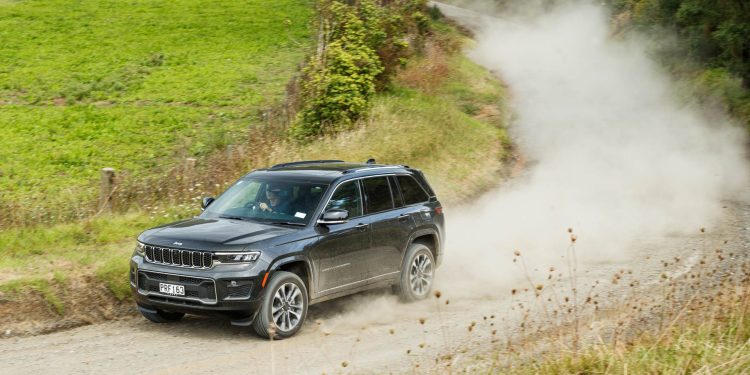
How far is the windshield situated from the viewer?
10867 millimetres

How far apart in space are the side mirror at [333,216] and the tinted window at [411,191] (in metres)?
1.82

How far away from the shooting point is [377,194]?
11938 millimetres

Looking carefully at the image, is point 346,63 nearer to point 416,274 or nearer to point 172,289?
point 416,274

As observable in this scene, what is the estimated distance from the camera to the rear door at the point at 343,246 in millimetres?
10711

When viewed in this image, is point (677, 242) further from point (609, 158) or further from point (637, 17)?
point (637, 17)

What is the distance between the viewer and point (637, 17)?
3975cm

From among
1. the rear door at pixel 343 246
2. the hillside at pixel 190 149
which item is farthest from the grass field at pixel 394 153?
the rear door at pixel 343 246

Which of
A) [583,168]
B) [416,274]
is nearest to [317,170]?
[416,274]

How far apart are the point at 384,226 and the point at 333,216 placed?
1245mm

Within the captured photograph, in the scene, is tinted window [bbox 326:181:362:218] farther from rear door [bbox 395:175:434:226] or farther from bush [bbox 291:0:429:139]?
bush [bbox 291:0:429:139]

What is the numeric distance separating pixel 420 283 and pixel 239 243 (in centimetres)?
327

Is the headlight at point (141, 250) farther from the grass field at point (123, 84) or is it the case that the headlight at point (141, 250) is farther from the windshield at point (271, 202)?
the grass field at point (123, 84)

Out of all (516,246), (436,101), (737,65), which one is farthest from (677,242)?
(737,65)

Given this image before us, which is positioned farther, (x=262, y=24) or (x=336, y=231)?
(x=262, y=24)
